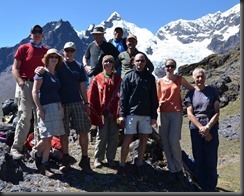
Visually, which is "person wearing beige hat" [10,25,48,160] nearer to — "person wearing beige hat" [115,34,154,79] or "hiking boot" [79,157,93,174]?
"hiking boot" [79,157,93,174]

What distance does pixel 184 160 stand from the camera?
1434 cm

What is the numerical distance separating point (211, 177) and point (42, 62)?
18.5ft

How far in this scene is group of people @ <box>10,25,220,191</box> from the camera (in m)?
11.1

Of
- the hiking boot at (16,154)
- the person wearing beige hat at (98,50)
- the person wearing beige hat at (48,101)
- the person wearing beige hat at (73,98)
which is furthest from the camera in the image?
the person wearing beige hat at (98,50)

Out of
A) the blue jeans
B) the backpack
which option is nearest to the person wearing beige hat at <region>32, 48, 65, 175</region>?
the blue jeans

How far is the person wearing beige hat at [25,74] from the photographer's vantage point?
37.1 ft

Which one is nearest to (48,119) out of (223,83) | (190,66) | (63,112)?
(63,112)

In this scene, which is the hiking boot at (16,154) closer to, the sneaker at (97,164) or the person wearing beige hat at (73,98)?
the person wearing beige hat at (73,98)

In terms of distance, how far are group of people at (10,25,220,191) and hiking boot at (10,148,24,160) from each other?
2cm

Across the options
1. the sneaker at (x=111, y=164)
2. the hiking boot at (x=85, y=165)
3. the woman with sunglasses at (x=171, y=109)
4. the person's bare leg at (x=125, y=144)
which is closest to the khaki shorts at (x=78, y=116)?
the hiking boot at (x=85, y=165)

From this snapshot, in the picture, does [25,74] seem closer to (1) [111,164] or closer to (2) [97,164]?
(2) [97,164]

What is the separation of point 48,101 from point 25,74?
1.34m

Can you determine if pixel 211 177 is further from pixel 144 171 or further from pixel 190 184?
pixel 144 171

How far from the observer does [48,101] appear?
10562 millimetres
